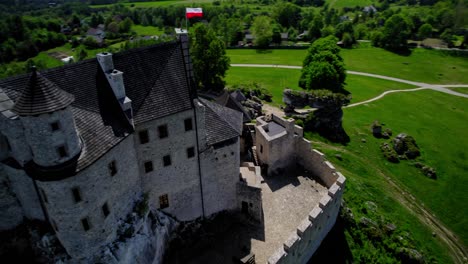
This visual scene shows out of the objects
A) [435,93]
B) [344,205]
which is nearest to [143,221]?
[344,205]

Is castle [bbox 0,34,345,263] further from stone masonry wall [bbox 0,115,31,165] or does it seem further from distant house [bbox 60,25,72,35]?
distant house [bbox 60,25,72,35]

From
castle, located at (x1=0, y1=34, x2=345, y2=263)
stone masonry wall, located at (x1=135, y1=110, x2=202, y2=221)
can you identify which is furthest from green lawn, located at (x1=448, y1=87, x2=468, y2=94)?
stone masonry wall, located at (x1=135, y1=110, x2=202, y2=221)

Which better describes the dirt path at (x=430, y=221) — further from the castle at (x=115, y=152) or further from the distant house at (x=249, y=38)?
the distant house at (x=249, y=38)

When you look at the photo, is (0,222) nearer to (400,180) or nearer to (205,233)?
(205,233)

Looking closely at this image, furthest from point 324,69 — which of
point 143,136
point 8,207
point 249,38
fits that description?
point 8,207

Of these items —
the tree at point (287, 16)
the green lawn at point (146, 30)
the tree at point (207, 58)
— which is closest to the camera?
the tree at point (207, 58)

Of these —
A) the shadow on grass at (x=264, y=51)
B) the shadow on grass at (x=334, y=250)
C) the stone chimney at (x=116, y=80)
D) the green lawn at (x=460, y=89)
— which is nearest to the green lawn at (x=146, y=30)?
the shadow on grass at (x=264, y=51)

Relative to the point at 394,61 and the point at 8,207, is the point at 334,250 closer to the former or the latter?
the point at 8,207
